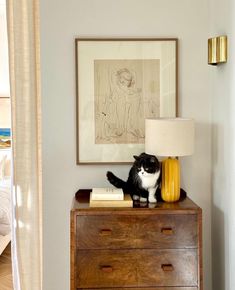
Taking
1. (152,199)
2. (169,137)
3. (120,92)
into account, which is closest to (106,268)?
(152,199)

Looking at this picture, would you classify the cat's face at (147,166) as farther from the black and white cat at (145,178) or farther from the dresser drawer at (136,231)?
the dresser drawer at (136,231)

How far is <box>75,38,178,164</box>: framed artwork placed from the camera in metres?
2.21

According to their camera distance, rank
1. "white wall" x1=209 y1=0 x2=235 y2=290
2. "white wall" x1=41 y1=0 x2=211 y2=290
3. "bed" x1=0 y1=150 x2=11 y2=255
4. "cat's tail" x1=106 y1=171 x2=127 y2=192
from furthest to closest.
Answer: "bed" x1=0 y1=150 x2=11 y2=255
"white wall" x1=41 y1=0 x2=211 y2=290
"cat's tail" x1=106 y1=171 x2=127 y2=192
"white wall" x1=209 y1=0 x2=235 y2=290

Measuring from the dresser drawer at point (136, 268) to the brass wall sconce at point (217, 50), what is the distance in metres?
0.98

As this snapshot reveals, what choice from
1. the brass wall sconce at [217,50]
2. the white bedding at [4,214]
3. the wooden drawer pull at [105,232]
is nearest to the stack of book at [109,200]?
the wooden drawer pull at [105,232]

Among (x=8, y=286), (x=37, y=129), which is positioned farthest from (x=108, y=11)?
(x=8, y=286)

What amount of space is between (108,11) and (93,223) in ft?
3.90

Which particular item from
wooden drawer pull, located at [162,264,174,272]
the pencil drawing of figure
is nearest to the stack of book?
wooden drawer pull, located at [162,264,174,272]

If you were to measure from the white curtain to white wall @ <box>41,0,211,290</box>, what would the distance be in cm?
7

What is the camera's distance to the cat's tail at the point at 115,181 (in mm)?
2100

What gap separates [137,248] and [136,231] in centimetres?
8

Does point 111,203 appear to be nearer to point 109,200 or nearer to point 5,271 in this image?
point 109,200

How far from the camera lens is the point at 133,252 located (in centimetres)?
185

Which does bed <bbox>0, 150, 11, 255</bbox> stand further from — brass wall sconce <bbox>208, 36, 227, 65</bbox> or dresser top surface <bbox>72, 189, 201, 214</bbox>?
brass wall sconce <bbox>208, 36, 227, 65</bbox>
